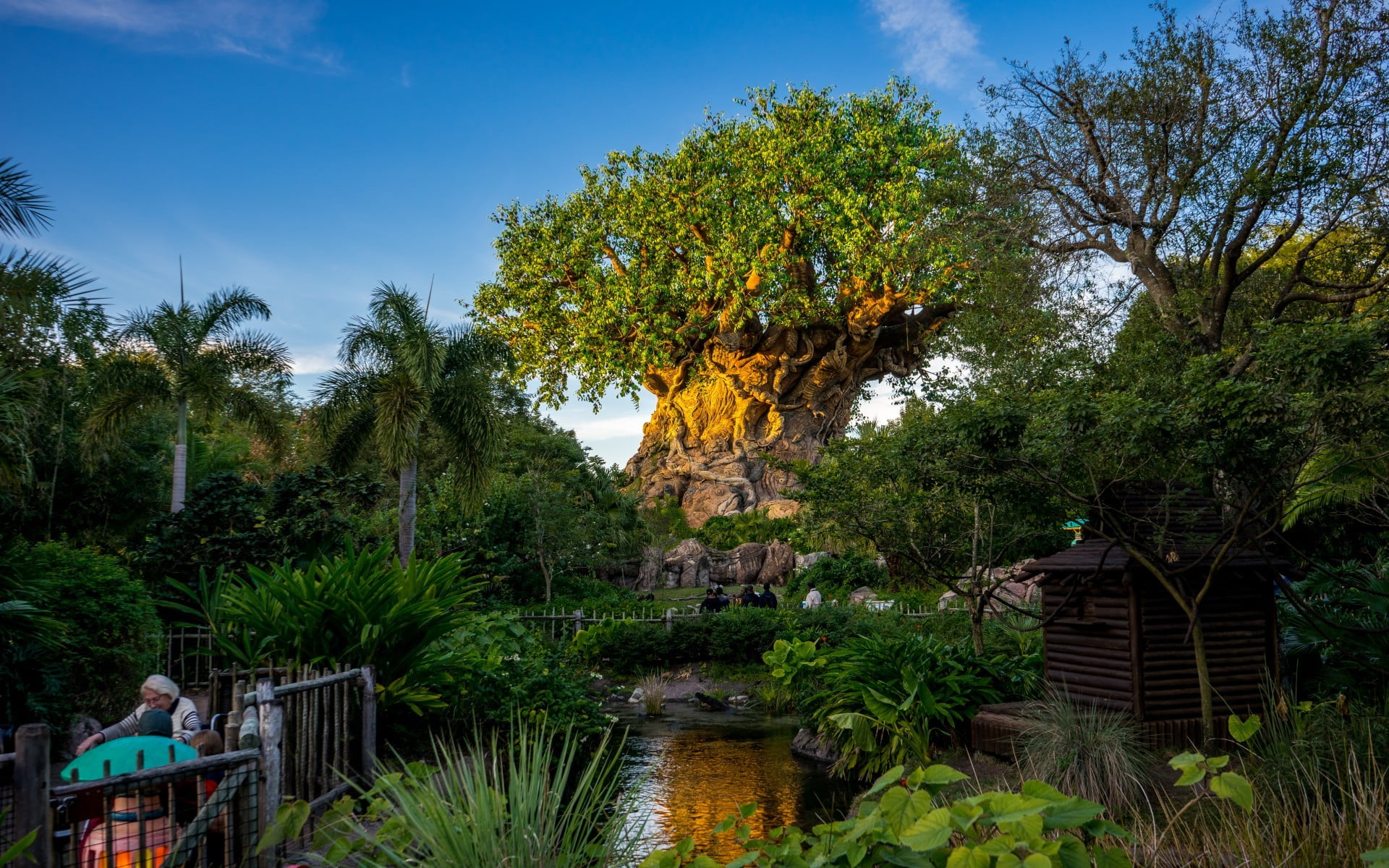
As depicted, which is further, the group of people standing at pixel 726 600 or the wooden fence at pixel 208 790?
the group of people standing at pixel 726 600

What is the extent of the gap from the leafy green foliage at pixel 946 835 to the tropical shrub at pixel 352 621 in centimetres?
589

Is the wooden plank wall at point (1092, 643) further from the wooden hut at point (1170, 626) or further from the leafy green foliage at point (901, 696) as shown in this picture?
the leafy green foliage at point (901, 696)

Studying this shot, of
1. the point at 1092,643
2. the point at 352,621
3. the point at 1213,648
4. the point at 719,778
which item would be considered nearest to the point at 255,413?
the point at 352,621

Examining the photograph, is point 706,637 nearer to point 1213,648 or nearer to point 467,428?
point 467,428

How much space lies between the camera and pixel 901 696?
11.2 metres

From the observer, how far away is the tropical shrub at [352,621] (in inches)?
339

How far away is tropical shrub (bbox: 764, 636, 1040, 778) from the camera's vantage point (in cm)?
1088

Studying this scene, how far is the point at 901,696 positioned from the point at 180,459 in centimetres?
1659

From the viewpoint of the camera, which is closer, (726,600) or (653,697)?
(653,697)

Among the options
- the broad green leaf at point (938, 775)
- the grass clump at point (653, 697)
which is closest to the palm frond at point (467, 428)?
the grass clump at point (653, 697)

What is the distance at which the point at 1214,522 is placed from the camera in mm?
→ 9945

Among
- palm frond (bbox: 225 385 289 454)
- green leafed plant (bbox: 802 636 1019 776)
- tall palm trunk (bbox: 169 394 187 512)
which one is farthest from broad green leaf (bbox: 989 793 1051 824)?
palm frond (bbox: 225 385 289 454)

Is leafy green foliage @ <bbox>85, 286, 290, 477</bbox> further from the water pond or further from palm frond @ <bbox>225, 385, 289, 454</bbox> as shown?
the water pond

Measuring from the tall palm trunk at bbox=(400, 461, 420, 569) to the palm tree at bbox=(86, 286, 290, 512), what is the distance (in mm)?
3537
